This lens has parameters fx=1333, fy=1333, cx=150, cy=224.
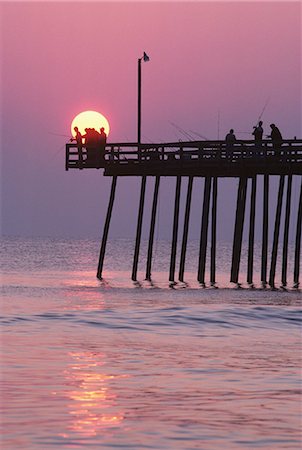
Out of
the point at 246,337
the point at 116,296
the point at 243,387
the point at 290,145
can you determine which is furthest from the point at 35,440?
the point at 290,145

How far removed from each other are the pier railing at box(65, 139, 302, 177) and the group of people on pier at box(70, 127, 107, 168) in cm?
4

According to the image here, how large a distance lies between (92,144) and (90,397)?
2658 centimetres

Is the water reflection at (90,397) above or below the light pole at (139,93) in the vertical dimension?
below

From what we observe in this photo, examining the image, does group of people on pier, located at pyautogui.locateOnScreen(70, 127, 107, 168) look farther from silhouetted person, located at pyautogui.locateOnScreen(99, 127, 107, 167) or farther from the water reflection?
the water reflection

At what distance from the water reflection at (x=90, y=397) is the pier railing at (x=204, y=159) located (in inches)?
796

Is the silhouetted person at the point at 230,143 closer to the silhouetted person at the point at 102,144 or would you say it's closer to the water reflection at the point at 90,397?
the silhouetted person at the point at 102,144

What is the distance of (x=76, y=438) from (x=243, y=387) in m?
4.03

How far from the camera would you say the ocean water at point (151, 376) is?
13.4 metres

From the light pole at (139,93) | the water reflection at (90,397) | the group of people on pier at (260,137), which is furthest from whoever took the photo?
the light pole at (139,93)

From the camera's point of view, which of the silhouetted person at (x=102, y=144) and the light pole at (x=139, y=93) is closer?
the silhouetted person at (x=102, y=144)

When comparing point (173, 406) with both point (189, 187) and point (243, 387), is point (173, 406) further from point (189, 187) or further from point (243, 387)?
point (189, 187)

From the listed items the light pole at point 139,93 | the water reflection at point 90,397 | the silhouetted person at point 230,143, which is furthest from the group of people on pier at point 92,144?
the water reflection at point 90,397

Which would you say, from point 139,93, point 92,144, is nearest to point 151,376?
point 92,144

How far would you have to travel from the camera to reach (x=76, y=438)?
13.1 m
